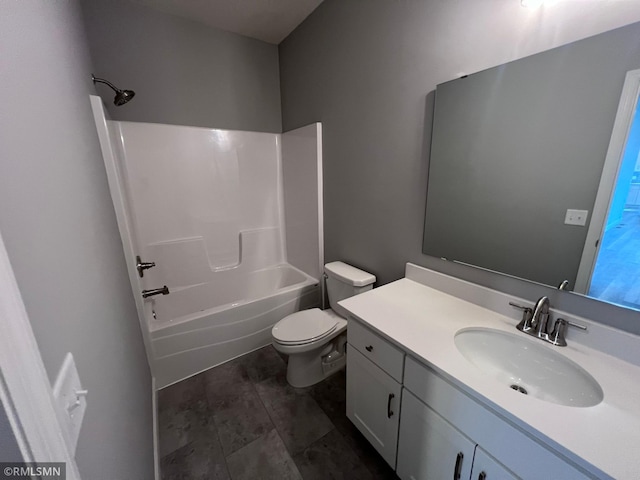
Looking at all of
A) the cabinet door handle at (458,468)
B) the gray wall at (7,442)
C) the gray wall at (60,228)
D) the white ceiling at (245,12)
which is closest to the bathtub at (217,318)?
the gray wall at (60,228)

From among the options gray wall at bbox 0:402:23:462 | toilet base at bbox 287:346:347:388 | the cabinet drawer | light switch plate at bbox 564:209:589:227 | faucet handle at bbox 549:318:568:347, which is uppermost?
light switch plate at bbox 564:209:589:227

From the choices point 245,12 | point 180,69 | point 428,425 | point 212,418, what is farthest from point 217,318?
point 245,12

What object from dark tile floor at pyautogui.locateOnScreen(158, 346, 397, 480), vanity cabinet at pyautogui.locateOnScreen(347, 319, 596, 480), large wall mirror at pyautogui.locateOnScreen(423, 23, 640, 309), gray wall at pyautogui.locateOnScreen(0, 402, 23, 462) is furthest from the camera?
dark tile floor at pyautogui.locateOnScreen(158, 346, 397, 480)

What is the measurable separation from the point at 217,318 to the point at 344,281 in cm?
101

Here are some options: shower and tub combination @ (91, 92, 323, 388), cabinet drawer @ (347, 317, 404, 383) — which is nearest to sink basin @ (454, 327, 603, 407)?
cabinet drawer @ (347, 317, 404, 383)

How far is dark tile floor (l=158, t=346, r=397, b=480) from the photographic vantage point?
4.28 feet

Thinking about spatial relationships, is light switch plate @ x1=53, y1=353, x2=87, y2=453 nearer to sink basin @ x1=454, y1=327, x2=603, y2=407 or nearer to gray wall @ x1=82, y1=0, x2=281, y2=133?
sink basin @ x1=454, y1=327, x2=603, y2=407

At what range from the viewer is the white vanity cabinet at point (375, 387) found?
1105mm

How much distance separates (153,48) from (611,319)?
3091mm

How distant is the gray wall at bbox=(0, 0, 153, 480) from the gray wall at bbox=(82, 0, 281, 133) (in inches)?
45.3

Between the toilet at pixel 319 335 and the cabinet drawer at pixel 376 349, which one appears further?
the toilet at pixel 319 335

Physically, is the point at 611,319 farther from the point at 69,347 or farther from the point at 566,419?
the point at 69,347

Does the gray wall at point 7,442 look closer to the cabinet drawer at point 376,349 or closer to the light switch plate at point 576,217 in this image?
the cabinet drawer at point 376,349

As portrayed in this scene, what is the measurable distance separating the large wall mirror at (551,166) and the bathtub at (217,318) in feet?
4.86
